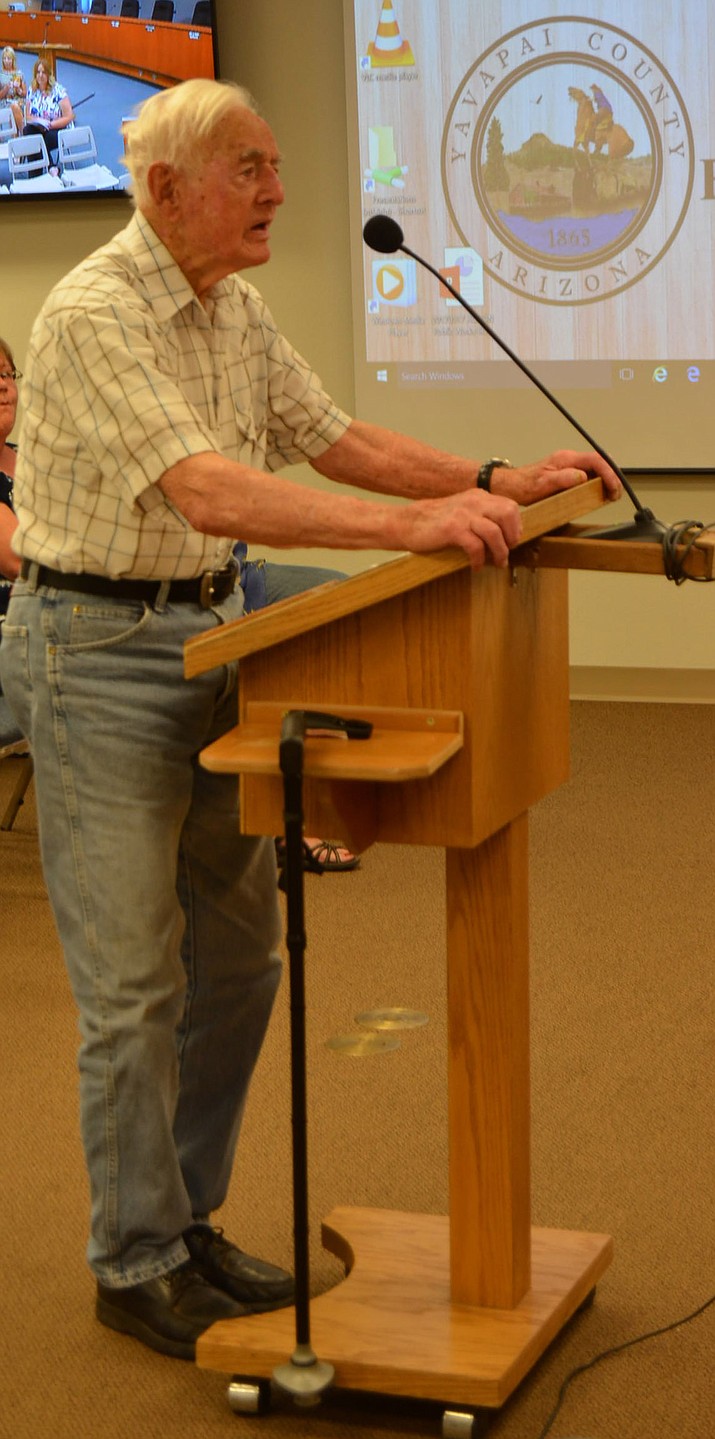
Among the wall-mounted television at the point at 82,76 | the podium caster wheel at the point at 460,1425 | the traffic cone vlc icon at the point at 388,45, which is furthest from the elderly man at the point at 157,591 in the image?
the wall-mounted television at the point at 82,76

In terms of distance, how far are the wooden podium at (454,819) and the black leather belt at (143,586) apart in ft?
0.70

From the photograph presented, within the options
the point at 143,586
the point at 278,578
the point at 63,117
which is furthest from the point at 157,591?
the point at 63,117

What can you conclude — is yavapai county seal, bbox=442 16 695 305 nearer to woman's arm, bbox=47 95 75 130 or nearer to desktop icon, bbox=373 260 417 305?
desktop icon, bbox=373 260 417 305

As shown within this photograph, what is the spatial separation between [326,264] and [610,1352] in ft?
15.4

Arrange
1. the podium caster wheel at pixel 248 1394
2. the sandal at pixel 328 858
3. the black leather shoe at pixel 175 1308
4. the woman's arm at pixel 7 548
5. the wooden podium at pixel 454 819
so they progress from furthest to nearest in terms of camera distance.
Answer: the sandal at pixel 328 858, the woman's arm at pixel 7 548, the black leather shoe at pixel 175 1308, the podium caster wheel at pixel 248 1394, the wooden podium at pixel 454 819

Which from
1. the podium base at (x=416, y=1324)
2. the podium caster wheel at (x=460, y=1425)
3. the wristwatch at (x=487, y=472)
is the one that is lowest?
the podium caster wheel at (x=460, y=1425)

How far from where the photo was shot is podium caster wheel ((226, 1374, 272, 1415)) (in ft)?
6.56

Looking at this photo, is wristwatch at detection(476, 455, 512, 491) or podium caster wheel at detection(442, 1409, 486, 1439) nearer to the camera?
podium caster wheel at detection(442, 1409, 486, 1439)

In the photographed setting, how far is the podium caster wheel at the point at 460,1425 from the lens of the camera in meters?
1.90

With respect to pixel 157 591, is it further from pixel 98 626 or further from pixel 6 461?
pixel 6 461

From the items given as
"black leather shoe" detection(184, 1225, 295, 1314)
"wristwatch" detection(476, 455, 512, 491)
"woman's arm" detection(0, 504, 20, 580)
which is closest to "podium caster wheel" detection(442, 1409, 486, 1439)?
"black leather shoe" detection(184, 1225, 295, 1314)

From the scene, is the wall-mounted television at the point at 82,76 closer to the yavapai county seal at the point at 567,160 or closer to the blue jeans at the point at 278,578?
the yavapai county seal at the point at 567,160

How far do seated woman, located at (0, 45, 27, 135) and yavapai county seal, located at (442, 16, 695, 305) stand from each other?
162 cm

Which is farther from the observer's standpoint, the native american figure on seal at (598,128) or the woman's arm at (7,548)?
the native american figure on seal at (598,128)
